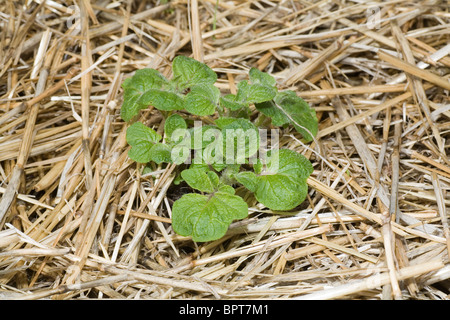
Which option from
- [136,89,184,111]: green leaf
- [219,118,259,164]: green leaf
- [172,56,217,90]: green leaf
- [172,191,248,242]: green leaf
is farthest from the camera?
[172,56,217,90]: green leaf

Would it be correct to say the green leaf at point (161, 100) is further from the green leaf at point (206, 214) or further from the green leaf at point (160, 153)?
the green leaf at point (206, 214)

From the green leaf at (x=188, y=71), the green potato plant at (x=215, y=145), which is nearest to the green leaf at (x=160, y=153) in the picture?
the green potato plant at (x=215, y=145)

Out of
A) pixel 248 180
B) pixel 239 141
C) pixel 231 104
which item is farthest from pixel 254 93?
pixel 248 180

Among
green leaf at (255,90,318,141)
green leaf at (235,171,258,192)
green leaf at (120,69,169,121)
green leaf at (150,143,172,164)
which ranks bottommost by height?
green leaf at (235,171,258,192)

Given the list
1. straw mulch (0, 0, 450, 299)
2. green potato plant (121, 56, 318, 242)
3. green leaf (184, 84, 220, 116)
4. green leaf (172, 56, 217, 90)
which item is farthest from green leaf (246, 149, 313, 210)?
green leaf (172, 56, 217, 90)

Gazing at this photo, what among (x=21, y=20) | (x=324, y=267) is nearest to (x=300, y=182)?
(x=324, y=267)

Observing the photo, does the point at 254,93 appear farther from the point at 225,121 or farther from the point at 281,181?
the point at 281,181

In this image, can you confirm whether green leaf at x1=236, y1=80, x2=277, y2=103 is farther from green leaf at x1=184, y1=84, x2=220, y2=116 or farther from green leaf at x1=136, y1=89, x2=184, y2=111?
green leaf at x1=136, y1=89, x2=184, y2=111
